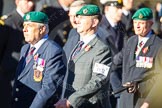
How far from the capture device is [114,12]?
10836mm

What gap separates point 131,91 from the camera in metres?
8.40

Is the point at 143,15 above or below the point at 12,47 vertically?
above

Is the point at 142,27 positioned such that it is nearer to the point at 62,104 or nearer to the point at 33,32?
the point at 33,32

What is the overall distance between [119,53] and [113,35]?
1060mm

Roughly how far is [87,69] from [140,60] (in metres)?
1.35

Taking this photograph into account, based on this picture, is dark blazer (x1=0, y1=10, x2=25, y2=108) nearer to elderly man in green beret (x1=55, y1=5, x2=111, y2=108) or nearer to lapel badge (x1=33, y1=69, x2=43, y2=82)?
lapel badge (x1=33, y1=69, x2=43, y2=82)

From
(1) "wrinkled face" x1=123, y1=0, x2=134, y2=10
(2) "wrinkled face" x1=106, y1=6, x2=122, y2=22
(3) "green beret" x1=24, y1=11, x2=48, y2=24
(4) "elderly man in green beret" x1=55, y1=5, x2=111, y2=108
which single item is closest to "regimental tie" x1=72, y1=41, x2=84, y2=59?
(4) "elderly man in green beret" x1=55, y1=5, x2=111, y2=108

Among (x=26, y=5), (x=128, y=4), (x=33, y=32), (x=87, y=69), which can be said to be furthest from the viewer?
(x=128, y=4)

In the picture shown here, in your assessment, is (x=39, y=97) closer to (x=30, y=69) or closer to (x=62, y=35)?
(x=30, y=69)

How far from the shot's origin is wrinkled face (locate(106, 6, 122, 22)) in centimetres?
1080

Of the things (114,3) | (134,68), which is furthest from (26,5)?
(134,68)

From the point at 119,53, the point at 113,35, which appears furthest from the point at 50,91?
the point at 113,35

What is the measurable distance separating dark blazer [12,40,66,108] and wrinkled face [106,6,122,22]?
8.75 ft

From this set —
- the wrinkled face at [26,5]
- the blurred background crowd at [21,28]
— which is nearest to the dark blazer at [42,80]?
the blurred background crowd at [21,28]
